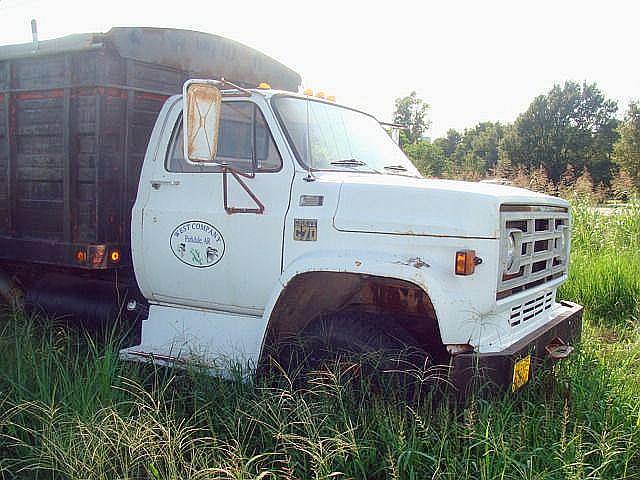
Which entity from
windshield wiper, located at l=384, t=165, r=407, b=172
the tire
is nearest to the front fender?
the tire

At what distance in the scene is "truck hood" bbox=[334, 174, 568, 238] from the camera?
3432 millimetres

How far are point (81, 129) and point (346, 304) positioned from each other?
7.41 ft

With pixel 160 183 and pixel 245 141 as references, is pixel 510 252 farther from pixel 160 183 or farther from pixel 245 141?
pixel 160 183

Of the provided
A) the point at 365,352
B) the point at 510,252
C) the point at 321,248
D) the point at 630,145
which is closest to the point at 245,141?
the point at 321,248

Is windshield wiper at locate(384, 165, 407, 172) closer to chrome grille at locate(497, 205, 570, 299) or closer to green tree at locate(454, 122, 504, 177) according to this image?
chrome grille at locate(497, 205, 570, 299)

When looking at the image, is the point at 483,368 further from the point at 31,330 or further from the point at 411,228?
the point at 31,330

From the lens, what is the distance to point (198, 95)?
12.1ft

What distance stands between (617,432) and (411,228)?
5.29ft

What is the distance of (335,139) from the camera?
4402mm

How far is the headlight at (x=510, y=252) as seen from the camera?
3.60m

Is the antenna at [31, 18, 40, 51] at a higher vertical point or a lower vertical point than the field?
higher

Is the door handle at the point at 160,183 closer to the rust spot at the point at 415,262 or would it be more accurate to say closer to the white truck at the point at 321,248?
the white truck at the point at 321,248

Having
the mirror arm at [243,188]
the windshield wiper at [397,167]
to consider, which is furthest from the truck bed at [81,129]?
the windshield wiper at [397,167]

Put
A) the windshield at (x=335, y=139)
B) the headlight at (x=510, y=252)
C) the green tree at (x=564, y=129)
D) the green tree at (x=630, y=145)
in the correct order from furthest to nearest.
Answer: the green tree at (x=564, y=129), the green tree at (x=630, y=145), the windshield at (x=335, y=139), the headlight at (x=510, y=252)
